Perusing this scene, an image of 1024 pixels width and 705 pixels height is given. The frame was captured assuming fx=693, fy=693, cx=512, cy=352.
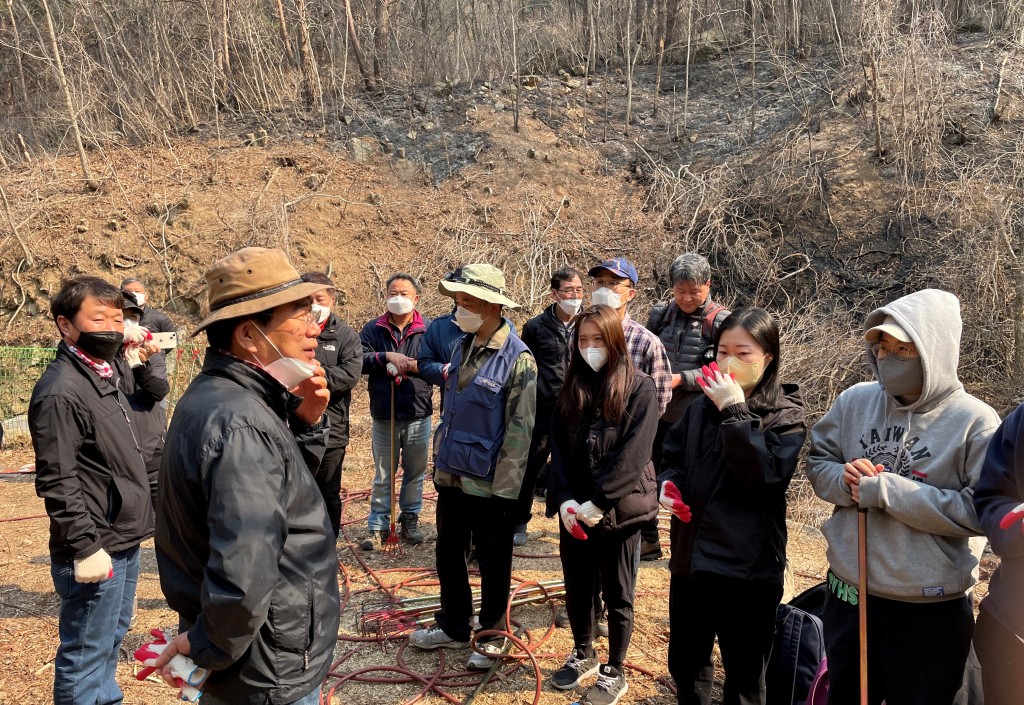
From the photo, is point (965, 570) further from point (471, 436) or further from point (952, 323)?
point (471, 436)

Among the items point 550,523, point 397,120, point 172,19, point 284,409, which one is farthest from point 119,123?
point 284,409

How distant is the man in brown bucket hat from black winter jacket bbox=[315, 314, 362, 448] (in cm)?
256

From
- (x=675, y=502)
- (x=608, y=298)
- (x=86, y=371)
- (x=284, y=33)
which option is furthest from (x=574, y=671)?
(x=284, y=33)

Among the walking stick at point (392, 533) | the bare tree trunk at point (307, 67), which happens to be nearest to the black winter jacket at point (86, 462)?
the walking stick at point (392, 533)

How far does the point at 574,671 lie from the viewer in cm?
353

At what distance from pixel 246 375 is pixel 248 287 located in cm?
25

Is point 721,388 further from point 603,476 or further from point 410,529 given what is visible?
point 410,529

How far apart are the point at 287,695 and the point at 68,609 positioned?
5.15 ft

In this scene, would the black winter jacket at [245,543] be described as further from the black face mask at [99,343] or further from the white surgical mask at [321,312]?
the white surgical mask at [321,312]

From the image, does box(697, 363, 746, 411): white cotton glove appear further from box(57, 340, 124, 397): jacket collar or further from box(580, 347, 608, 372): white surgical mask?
box(57, 340, 124, 397): jacket collar

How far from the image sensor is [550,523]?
5953 mm

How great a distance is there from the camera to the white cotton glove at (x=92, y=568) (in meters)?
2.77

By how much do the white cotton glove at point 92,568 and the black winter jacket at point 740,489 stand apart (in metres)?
2.36

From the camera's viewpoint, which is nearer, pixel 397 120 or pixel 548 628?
pixel 548 628
